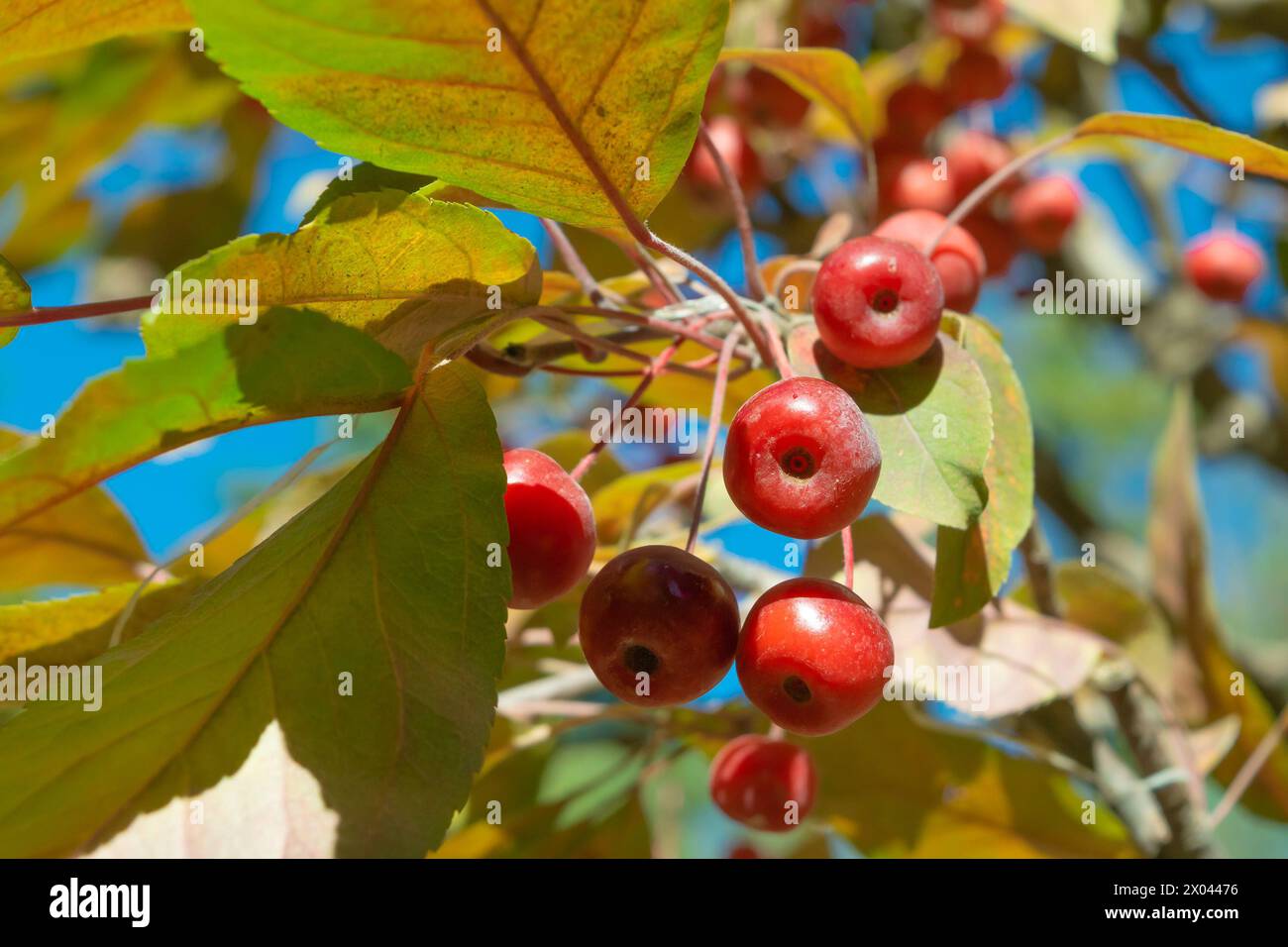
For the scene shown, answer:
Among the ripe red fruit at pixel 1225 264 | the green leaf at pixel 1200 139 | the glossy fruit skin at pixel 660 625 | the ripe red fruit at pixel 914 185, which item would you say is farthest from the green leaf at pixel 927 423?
the ripe red fruit at pixel 1225 264

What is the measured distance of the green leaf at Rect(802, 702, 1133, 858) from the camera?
1.58 metres

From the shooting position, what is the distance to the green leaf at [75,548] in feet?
4.75

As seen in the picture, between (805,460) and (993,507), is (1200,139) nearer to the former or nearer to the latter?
(993,507)

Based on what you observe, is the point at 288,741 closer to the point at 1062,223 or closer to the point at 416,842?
the point at 416,842

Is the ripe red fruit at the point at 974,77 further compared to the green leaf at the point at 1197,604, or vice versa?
the ripe red fruit at the point at 974,77

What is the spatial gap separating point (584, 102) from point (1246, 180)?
7.37 ft

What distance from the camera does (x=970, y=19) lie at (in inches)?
87.4

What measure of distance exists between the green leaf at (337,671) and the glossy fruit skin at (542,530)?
62 millimetres

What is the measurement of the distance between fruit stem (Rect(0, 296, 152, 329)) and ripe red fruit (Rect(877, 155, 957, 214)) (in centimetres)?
130

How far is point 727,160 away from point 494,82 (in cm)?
153

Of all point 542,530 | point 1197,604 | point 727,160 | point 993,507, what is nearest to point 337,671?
point 542,530

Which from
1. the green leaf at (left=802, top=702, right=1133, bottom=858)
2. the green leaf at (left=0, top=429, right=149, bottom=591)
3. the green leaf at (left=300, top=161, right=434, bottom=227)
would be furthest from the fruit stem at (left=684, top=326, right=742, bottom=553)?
the green leaf at (left=0, top=429, right=149, bottom=591)

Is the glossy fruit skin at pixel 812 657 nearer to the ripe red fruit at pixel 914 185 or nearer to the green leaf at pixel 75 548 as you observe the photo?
the green leaf at pixel 75 548

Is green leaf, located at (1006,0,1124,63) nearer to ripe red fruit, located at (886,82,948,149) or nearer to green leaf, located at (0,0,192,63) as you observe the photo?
ripe red fruit, located at (886,82,948,149)
